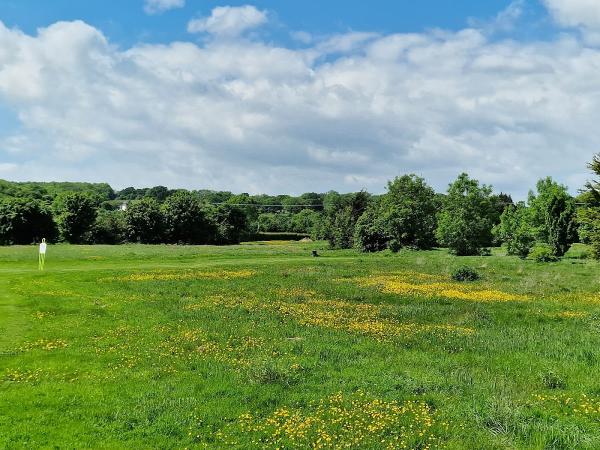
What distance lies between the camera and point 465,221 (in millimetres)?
80438

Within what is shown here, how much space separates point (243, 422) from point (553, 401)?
8032 mm

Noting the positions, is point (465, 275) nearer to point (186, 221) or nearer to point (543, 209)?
point (543, 209)

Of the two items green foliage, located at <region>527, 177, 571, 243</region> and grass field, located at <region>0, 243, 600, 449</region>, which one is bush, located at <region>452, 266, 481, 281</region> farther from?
green foliage, located at <region>527, 177, 571, 243</region>

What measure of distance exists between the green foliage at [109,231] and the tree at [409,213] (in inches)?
2654

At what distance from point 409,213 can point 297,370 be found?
80950 mm

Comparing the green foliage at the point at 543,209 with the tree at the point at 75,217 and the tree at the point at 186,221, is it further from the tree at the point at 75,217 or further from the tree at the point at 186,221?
the tree at the point at 75,217

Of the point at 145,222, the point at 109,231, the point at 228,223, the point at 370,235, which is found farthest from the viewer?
the point at 228,223

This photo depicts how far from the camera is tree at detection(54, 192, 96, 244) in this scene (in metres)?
Answer: 116

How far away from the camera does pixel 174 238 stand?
428 ft

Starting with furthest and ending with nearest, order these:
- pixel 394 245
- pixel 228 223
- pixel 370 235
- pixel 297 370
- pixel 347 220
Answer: pixel 228 223 → pixel 347 220 → pixel 370 235 → pixel 394 245 → pixel 297 370

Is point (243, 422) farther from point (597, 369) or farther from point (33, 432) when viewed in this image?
point (597, 369)

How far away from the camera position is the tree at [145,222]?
124m

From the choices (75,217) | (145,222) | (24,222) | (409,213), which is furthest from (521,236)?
(75,217)

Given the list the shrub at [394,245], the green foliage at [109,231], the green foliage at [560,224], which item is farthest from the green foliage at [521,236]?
the green foliage at [109,231]
